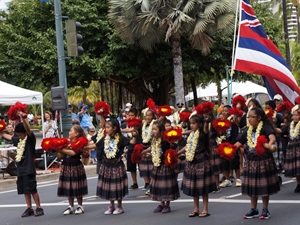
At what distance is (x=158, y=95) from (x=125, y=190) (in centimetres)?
1925

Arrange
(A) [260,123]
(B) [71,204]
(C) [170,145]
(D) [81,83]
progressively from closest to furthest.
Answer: (A) [260,123], (C) [170,145], (B) [71,204], (D) [81,83]

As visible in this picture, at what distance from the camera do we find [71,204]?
7.42 meters

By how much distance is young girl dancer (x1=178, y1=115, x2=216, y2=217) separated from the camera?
6.52 metres

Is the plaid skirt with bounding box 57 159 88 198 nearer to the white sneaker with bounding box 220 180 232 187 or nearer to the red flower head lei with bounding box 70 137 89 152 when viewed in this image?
the red flower head lei with bounding box 70 137 89 152

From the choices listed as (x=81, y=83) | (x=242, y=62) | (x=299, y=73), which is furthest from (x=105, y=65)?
(x=299, y=73)

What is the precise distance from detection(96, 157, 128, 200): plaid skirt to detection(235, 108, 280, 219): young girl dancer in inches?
79.7

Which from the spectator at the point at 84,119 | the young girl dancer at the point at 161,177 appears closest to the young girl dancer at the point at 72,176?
the young girl dancer at the point at 161,177

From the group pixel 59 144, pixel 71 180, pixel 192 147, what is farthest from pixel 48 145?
pixel 192 147

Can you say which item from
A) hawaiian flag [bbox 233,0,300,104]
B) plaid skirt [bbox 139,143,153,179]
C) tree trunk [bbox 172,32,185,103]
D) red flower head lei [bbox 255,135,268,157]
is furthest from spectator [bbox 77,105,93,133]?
red flower head lei [bbox 255,135,268,157]

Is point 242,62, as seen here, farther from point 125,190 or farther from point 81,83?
point 81,83

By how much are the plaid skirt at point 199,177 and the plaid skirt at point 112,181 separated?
108 centimetres

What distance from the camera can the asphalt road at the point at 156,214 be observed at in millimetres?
6434

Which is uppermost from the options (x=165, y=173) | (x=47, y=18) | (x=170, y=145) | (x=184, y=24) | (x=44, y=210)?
(x=47, y=18)

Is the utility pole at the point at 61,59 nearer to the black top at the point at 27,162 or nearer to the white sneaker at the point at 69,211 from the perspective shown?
the black top at the point at 27,162
